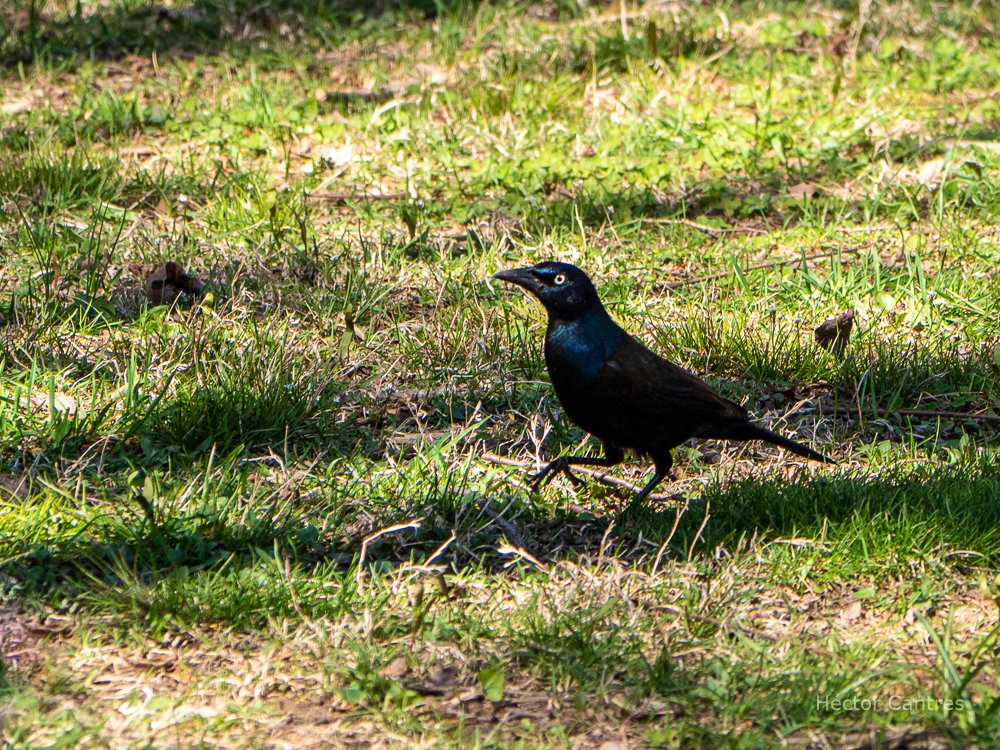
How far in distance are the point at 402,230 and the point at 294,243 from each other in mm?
626

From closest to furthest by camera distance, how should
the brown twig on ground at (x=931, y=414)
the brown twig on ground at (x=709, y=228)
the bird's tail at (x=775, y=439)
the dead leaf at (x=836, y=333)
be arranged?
the bird's tail at (x=775, y=439) < the brown twig on ground at (x=931, y=414) < the dead leaf at (x=836, y=333) < the brown twig on ground at (x=709, y=228)

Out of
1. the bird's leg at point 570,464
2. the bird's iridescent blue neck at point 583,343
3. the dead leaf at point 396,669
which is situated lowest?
the bird's leg at point 570,464

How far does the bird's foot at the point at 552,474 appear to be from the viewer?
3.94 m

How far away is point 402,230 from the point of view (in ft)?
19.4

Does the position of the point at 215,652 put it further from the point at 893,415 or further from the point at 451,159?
the point at 451,159

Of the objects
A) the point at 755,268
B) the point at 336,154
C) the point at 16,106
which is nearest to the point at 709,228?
the point at 755,268

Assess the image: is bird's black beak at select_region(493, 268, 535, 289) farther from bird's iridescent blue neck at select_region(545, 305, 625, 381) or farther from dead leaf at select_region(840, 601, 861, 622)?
dead leaf at select_region(840, 601, 861, 622)

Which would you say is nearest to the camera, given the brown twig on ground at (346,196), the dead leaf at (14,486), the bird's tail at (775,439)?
the dead leaf at (14,486)

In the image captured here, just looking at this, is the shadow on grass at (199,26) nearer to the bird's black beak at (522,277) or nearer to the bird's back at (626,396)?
the bird's black beak at (522,277)

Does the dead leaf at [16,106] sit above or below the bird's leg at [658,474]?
above

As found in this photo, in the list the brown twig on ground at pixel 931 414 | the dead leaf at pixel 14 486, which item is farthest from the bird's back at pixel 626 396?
the dead leaf at pixel 14 486

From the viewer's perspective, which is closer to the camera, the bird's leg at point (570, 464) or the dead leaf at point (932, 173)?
the bird's leg at point (570, 464)

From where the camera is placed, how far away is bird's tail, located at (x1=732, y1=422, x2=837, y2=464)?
402 centimetres

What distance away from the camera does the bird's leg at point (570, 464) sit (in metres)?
3.96
